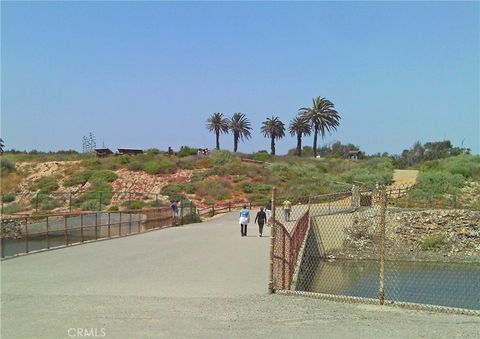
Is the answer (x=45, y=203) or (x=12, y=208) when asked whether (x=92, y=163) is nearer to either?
(x=45, y=203)

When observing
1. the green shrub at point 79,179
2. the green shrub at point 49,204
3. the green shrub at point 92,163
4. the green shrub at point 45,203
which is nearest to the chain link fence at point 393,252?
the green shrub at point 49,204

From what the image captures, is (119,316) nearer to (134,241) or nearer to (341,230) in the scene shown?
(134,241)

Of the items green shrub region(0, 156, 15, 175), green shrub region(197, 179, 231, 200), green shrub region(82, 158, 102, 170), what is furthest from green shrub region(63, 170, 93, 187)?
green shrub region(197, 179, 231, 200)

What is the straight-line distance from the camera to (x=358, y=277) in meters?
22.9

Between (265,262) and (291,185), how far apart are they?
51.4 metres

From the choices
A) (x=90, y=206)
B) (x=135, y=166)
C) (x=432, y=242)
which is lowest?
(x=432, y=242)

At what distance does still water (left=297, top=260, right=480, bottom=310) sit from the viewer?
16781 mm

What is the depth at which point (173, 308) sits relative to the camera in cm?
1045

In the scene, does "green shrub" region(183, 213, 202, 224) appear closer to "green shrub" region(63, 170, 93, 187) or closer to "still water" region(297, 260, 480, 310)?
"still water" region(297, 260, 480, 310)

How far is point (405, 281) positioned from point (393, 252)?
11.4m

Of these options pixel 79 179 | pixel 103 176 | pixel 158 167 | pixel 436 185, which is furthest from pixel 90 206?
pixel 436 185

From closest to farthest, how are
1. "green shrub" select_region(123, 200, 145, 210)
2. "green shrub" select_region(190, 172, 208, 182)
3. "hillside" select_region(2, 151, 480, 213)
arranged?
"green shrub" select_region(123, 200, 145, 210) < "hillside" select_region(2, 151, 480, 213) < "green shrub" select_region(190, 172, 208, 182)

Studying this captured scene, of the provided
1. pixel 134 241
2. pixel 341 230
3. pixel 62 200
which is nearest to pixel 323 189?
pixel 62 200

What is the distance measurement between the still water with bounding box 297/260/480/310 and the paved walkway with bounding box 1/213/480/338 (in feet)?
9.81
